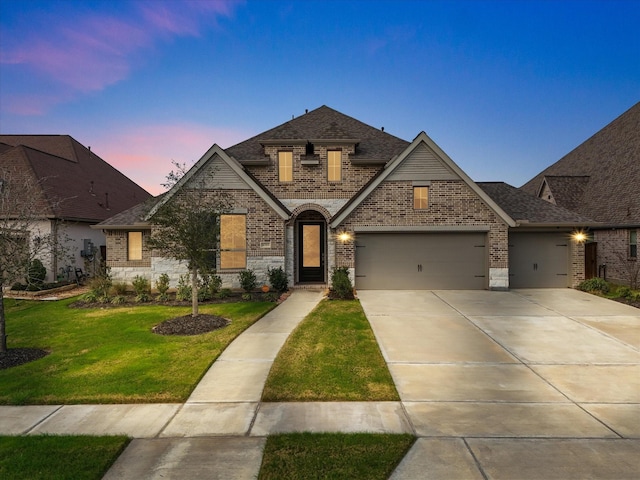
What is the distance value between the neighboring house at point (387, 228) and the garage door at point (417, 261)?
0.14 feet

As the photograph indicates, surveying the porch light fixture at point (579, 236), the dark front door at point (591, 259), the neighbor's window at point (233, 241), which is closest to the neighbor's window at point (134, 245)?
the neighbor's window at point (233, 241)

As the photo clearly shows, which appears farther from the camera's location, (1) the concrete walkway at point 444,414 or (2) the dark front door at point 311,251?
(2) the dark front door at point 311,251

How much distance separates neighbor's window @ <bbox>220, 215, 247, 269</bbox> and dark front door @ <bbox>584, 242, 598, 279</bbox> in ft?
57.6

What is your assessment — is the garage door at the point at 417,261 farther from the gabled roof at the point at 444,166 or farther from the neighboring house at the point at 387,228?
Result: the gabled roof at the point at 444,166

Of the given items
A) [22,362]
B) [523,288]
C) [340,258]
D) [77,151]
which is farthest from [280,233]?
[77,151]

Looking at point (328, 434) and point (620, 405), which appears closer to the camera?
point (328, 434)

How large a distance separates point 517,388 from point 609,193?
1832cm

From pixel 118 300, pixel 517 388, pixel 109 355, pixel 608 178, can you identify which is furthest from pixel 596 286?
pixel 118 300

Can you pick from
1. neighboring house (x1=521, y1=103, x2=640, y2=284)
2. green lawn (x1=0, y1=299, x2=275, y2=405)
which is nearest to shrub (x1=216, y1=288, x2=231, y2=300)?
green lawn (x1=0, y1=299, x2=275, y2=405)

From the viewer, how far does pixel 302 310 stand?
11773 millimetres

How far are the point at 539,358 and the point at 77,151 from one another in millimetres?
30246

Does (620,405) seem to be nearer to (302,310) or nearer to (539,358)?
(539,358)

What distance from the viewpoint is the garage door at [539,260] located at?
52.0 feet

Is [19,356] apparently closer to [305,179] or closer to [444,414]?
[444,414]
